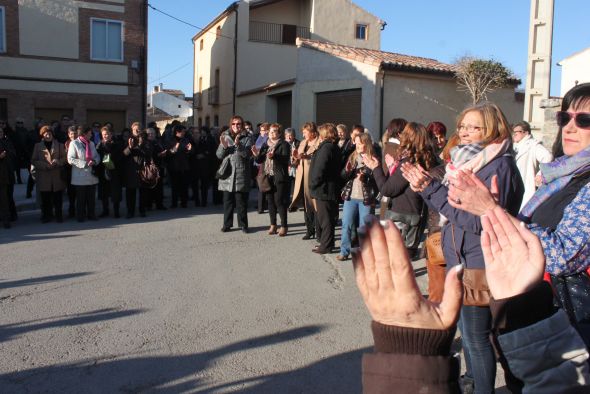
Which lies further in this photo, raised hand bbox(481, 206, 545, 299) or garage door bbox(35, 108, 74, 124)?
garage door bbox(35, 108, 74, 124)

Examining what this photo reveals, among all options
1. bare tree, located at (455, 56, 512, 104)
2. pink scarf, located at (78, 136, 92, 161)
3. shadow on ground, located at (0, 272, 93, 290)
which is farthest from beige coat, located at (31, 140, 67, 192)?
bare tree, located at (455, 56, 512, 104)

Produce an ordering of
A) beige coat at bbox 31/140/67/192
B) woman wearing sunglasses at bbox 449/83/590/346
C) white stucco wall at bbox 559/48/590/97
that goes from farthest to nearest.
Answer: white stucco wall at bbox 559/48/590/97 → beige coat at bbox 31/140/67/192 → woman wearing sunglasses at bbox 449/83/590/346

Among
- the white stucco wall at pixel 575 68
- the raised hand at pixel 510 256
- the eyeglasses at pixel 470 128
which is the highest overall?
the white stucco wall at pixel 575 68

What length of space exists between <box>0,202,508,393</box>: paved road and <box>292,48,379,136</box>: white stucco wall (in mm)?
9480

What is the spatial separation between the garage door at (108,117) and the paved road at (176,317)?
42.0 feet

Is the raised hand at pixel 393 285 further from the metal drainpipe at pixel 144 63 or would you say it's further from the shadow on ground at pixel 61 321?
the metal drainpipe at pixel 144 63

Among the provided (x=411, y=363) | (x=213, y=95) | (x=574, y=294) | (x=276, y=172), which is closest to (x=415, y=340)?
(x=411, y=363)

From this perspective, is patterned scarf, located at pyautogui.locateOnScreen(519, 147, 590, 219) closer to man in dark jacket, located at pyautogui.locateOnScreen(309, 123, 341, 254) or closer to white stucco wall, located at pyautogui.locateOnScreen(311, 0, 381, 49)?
man in dark jacket, located at pyautogui.locateOnScreen(309, 123, 341, 254)

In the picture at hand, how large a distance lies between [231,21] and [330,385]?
26.4 metres

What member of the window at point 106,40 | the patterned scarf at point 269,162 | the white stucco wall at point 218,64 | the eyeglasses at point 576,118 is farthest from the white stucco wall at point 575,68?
the eyeglasses at point 576,118

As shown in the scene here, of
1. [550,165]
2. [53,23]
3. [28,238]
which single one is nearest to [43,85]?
[53,23]

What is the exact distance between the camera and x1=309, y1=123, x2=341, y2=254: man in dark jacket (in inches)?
297

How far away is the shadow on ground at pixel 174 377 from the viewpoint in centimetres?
370

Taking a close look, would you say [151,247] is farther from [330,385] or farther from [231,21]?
[231,21]
